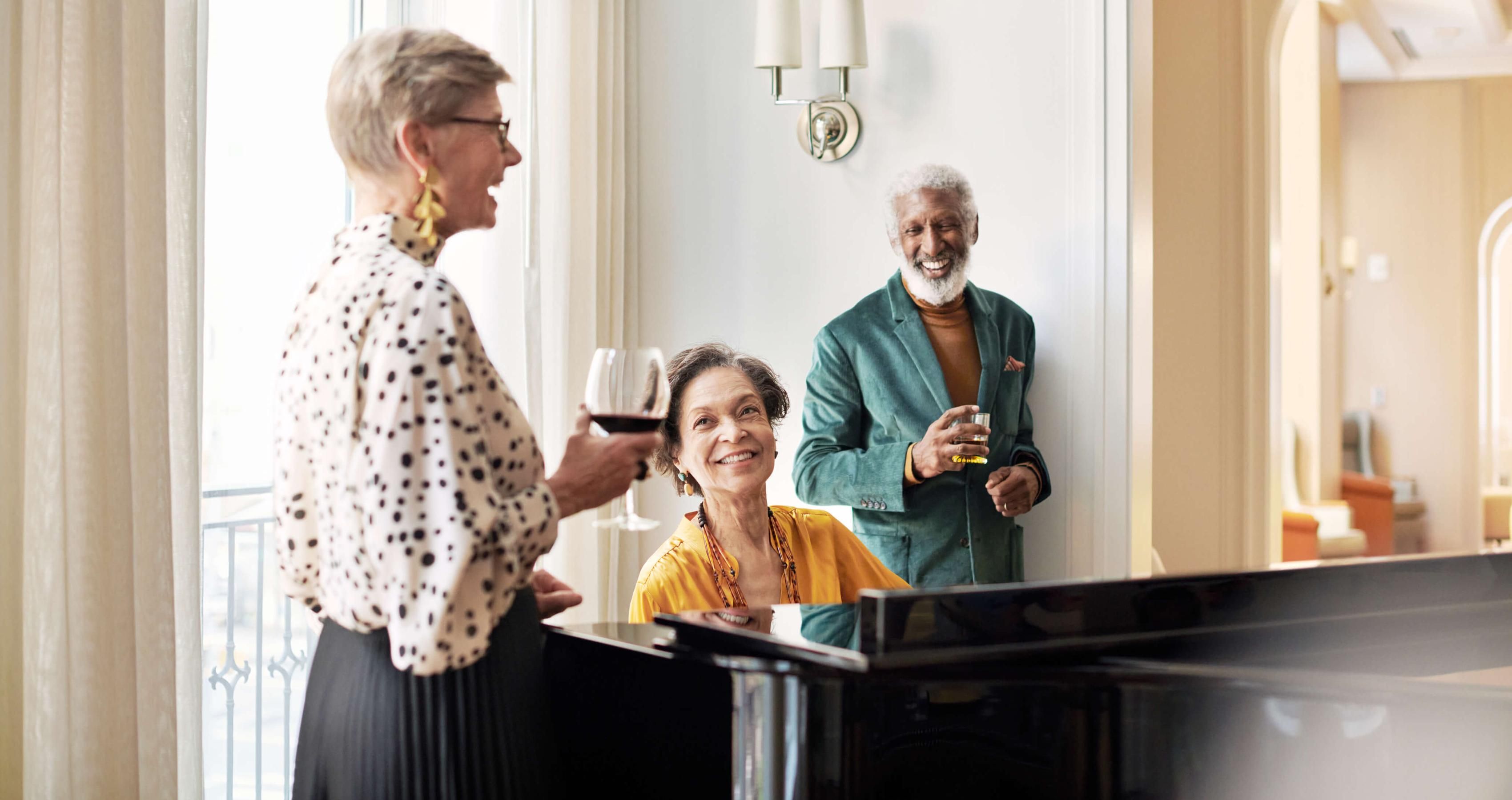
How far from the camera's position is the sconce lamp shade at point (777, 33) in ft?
11.9

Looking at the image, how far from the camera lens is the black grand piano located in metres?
1.46

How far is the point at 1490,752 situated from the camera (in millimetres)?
1532

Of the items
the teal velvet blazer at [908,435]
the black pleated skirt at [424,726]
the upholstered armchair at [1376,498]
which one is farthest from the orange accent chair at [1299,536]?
the black pleated skirt at [424,726]

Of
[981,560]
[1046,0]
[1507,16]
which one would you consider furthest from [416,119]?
[1507,16]

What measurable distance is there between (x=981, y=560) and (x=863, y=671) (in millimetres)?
1740

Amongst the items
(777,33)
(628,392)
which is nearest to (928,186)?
(777,33)

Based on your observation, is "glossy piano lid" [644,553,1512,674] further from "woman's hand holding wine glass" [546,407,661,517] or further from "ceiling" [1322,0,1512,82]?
"ceiling" [1322,0,1512,82]

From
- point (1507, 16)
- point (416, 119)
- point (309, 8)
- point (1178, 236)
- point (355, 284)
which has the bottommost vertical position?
point (355, 284)

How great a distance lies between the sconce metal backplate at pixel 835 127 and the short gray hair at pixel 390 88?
2.34 meters

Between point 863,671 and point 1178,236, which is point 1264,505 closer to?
point 1178,236

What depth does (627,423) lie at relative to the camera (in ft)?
5.13

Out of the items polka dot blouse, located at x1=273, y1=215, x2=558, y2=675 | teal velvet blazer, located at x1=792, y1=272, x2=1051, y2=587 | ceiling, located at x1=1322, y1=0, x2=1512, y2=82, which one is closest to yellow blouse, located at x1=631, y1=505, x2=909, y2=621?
teal velvet blazer, located at x1=792, y1=272, x2=1051, y2=587

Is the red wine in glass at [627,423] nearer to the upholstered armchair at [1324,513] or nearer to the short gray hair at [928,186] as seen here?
the short gray hair at [928,186]

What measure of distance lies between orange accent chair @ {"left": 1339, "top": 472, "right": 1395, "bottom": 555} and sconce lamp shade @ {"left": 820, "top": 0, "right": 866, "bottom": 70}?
6.76 m
